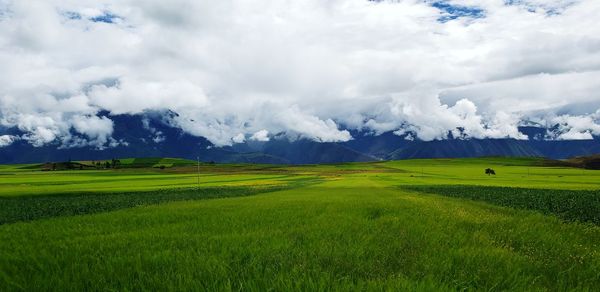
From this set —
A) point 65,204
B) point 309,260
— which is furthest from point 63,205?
point 309,260

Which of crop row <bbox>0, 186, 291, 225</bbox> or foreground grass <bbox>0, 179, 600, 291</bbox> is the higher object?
foreground grass <bbox>0, 179, 600, 291</bbox>

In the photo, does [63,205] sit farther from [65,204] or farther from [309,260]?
[309,260]

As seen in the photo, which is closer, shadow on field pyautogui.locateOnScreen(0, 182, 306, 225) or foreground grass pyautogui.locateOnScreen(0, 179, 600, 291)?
foreground grass pyautogui.locateOnScreen(0, 179, 600, 291)

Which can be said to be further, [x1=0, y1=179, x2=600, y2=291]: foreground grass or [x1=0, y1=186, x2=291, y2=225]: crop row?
[x1=0, y1=186, x2=291, y2=225]: crop row

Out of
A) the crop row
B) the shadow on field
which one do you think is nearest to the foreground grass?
the shadow on field

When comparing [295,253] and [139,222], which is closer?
[295,253]

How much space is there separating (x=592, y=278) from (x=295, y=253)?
6101 mm

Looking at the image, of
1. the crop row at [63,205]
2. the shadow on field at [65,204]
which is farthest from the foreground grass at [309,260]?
the crop row at [63,205]

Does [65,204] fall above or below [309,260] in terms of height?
below

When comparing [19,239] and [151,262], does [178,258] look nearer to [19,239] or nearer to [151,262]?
[151,262]

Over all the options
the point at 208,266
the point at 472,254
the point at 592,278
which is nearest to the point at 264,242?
the point at 208,266

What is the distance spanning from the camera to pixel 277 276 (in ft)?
20.8

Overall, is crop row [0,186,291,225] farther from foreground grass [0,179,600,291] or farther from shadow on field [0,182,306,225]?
foreground grass [0,179,600,291]

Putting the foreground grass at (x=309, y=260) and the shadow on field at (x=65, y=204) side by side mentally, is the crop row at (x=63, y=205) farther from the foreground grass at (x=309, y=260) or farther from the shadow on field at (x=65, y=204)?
the foreground grass at (x=309, y=260)
